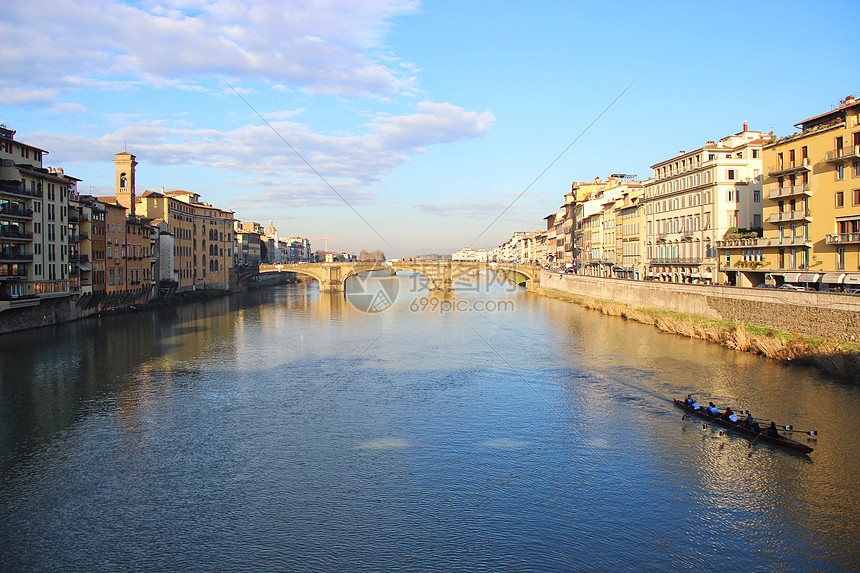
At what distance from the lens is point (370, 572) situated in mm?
10438

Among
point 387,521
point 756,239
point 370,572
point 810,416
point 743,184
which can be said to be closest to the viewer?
point 370,572

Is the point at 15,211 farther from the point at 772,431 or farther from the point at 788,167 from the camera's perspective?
the point at 788,167

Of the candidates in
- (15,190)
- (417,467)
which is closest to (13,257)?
(15,190)

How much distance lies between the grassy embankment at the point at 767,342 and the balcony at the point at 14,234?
3667 cm

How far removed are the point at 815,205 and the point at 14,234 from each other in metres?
41.3

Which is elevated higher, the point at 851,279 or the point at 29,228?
the point at 29,228

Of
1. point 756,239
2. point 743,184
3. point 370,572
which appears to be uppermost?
point 743,184

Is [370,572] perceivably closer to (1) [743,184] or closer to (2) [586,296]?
(1) [743,184]

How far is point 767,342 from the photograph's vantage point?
25.6m

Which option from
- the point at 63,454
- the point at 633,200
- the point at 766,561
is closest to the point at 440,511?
the point at 766,561

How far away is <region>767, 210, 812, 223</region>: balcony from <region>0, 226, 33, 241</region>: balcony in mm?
40792

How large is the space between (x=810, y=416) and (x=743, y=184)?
2594 centimetres

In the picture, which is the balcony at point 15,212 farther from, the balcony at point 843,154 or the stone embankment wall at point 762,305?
the balcony at point 843,154

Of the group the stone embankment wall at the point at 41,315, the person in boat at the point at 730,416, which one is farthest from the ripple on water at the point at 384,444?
the stone embankment wall at the point at 41,315
